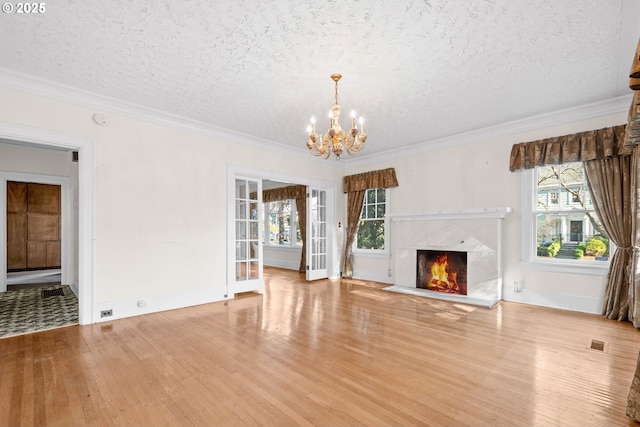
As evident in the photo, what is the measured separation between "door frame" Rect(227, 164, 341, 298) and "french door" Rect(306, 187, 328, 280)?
96mm

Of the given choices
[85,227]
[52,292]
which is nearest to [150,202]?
[85,227]

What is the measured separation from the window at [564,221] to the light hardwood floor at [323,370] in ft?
3.05

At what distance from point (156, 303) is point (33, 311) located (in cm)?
172

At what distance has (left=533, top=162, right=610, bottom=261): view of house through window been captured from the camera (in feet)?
14.0

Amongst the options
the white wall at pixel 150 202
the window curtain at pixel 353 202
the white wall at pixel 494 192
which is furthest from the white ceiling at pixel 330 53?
the window curtain at pixel 353 202

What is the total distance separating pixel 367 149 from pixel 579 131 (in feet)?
11.2

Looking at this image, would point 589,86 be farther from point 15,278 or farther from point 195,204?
point 15,278

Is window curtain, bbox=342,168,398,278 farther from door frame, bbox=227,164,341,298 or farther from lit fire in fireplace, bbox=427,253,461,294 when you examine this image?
lit fire in fireplace, bbox=427,253,461,294

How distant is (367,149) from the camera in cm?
639

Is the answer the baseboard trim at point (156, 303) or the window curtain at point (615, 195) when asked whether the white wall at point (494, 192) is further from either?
the baseboard trim at point (156, 303)

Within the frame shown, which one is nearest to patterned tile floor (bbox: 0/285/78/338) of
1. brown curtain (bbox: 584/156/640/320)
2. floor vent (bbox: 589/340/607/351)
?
floor vent (bbox: 589/340/607/351)

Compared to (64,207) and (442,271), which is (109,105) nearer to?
(64,207)

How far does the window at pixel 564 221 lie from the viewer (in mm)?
4273

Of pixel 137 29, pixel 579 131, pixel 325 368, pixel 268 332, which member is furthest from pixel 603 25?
pixel 268 332
